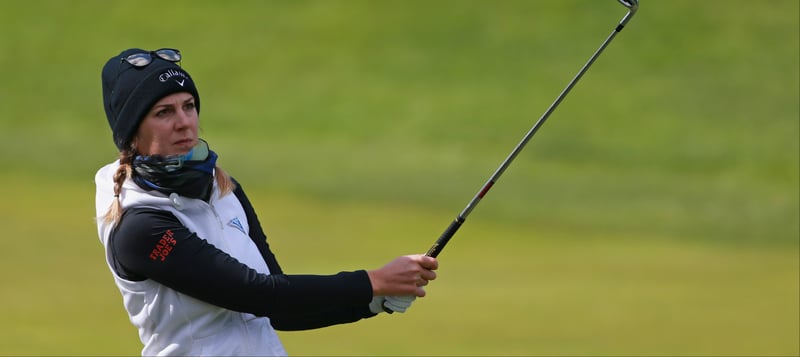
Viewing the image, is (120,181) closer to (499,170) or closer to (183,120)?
(183,120)

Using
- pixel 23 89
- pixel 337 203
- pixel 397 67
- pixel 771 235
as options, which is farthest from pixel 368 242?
pixel 23 89

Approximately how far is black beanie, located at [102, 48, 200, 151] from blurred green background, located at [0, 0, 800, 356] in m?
4.96

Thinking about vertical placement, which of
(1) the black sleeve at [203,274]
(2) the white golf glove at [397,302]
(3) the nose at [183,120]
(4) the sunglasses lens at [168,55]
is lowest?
(1) the black sleeve at [203,274]

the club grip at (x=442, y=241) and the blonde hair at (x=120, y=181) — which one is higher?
the club grip at (x=442, y=241)

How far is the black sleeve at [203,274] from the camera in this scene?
3334 mm

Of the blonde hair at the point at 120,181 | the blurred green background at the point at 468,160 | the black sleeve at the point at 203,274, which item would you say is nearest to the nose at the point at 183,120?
the blonde hair at the point at 120,181

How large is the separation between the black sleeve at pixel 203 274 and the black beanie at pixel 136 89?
0.84 feet

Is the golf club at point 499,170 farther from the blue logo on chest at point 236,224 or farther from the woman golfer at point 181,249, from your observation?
the blue logo on chest at point 236,224

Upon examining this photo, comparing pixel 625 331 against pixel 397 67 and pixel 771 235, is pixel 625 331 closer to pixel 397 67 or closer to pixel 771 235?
pixel 771 235

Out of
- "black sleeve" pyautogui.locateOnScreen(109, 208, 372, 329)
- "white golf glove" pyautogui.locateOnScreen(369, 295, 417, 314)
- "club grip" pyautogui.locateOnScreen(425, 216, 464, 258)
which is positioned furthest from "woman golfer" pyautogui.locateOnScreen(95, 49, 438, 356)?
"club grip" pyautogui.locateOnScreen(425, 216, 464, 258)

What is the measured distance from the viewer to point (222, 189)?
3678 mm

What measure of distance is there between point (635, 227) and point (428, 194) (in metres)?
2.23

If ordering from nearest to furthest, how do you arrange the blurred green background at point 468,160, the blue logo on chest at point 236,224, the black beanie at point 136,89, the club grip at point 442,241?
the black beanie at point 136,89 < the blue logo on chest at point 236,224 < the club grip at point 442,241 < the blurred green background at point 468,160

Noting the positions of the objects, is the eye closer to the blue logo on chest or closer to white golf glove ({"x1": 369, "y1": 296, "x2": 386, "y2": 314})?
the blue logo on chest
